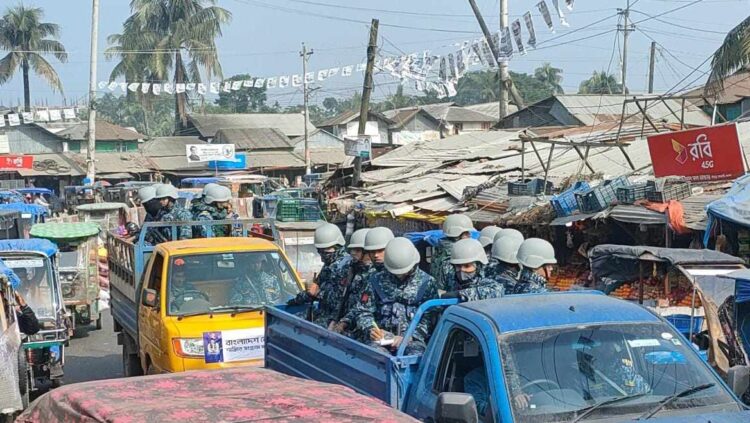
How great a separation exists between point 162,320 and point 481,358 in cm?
525

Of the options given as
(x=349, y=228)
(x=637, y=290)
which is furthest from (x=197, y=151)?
(x=637, y=290)

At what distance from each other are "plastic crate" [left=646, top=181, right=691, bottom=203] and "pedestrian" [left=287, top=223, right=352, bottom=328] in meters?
7.41

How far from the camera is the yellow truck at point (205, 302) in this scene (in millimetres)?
9562

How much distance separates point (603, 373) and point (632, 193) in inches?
437

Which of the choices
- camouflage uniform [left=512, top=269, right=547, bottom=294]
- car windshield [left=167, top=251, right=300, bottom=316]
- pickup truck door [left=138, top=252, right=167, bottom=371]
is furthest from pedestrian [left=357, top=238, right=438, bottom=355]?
pickup truck door [left=138, top=252, right=167, bottom=371]

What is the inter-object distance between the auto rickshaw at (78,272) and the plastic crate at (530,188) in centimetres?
812

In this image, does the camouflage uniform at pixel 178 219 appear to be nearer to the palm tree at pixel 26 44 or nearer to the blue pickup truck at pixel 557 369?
the blue pickup truck at pixel 557 369

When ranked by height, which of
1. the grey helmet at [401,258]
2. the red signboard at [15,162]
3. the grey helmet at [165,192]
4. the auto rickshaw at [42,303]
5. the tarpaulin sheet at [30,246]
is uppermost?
the red signboard at [15,162]

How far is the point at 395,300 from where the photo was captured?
7.48 meters

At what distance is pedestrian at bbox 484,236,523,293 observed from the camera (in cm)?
732

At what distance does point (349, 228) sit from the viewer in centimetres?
2448

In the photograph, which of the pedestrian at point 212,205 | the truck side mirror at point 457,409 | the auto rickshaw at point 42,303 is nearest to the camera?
the truck side mirror at point 457,409

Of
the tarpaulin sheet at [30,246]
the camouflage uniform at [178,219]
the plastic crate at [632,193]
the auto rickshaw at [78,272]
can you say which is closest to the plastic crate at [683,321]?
the plastic crate at [632,193]

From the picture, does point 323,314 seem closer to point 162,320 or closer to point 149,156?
point 162,320
